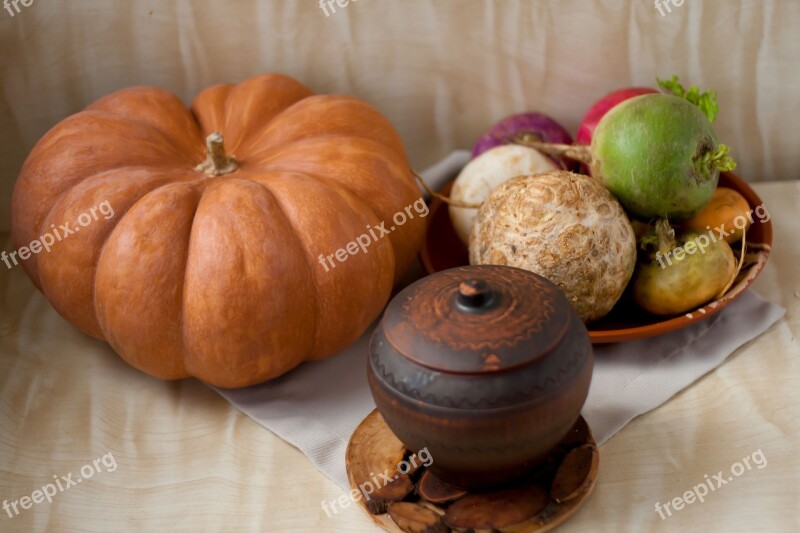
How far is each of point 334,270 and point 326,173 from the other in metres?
0.15

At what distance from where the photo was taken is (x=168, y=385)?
1.16 metres

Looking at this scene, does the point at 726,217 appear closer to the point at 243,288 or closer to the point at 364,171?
the point at 364,171

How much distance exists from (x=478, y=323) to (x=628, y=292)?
45cm

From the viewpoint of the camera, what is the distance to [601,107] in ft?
4.37

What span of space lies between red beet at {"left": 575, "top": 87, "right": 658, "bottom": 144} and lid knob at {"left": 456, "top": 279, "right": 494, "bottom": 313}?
22.6 inches

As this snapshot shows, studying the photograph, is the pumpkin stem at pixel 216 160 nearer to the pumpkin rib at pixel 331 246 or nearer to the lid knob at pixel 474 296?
the pumpkin rib at pixel 331 246

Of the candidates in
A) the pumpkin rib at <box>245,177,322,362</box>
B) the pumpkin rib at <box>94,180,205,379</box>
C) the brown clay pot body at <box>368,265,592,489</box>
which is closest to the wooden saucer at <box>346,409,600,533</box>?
the brown clay pot body at <box>368,265,592,489</box>

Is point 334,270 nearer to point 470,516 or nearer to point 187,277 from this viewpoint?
point 187,277

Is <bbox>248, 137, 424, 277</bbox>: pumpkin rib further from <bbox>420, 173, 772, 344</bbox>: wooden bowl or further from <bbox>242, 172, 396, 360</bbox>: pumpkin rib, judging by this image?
<bbox>420, 173, 772, 344</bbox>: wooden bowl

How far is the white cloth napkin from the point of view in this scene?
3.42 feet

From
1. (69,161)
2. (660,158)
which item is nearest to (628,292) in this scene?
(660,158)

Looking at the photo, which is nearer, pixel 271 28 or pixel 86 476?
pixel 86 476

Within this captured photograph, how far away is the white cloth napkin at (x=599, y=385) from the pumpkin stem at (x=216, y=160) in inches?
11.5

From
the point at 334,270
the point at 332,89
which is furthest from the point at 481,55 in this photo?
the point at 334,270
